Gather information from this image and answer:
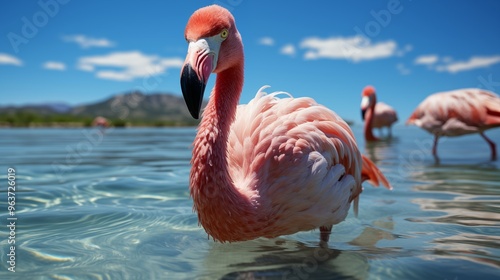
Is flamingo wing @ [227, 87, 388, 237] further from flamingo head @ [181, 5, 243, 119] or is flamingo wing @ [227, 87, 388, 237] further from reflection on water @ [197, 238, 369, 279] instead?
flamingo head @ [181, 5, 243, 119]

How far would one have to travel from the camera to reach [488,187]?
563cm

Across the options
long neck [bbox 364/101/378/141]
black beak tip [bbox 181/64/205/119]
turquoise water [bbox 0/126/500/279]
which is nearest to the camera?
black beak tip [bbox 181/64/205/119]

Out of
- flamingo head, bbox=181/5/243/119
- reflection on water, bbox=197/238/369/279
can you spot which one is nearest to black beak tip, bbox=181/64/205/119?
flamingo head, bbox=181/5/243/119

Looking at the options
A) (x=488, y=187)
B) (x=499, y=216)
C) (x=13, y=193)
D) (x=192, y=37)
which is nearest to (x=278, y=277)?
(x=192, y=37)

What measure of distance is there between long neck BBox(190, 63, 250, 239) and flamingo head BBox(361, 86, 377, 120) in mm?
12265

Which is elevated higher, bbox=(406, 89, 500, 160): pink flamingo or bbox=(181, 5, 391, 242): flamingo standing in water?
bbox=(406, 89, 500, 160): pink flamingo

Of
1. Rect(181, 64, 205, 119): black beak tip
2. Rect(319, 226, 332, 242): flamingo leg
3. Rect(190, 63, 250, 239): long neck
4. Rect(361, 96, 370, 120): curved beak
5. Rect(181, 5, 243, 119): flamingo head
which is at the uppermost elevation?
Rect(361, 96, 370, 120): curved beak

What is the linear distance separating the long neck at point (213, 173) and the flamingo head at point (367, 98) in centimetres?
1227

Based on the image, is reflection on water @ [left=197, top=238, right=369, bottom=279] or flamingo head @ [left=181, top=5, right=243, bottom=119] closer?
flamingo head @ [left=181, top=5, right=243, bottom=119]

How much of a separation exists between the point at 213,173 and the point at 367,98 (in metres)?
12.9

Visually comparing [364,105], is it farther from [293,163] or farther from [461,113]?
[293,163]

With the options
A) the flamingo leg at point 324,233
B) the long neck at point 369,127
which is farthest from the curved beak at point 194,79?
the long neck at point 369,127

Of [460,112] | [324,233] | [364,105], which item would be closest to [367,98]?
[364,105]

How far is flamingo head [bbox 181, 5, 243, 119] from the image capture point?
2.28 metres
